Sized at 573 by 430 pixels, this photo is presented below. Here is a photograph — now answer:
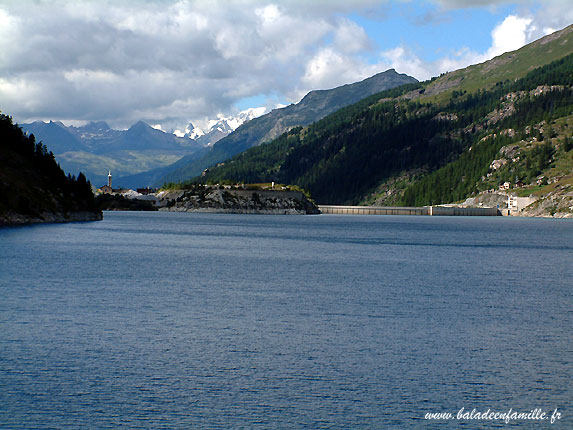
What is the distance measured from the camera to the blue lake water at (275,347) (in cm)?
3266

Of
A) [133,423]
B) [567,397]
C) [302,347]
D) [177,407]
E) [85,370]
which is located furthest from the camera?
[302,347]

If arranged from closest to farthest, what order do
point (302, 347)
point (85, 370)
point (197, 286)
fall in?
point (85, 370) → point (302, 347) → point (197, 286)

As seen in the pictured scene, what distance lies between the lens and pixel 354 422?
31312 millimetres

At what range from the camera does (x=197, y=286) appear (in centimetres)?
7462

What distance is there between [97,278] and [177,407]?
49.2 m

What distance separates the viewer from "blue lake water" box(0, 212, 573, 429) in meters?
32.7

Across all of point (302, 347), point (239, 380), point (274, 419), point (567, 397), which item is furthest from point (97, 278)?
point (567, 397)

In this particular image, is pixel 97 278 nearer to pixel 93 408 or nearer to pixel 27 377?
pixel 27 377

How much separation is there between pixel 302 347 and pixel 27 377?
17.1 meters

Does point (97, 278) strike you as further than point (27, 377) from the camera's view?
Yes

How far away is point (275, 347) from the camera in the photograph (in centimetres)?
4481

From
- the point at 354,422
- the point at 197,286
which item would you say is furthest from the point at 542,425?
the point at 197,286

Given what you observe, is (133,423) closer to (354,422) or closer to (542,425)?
(354,422)

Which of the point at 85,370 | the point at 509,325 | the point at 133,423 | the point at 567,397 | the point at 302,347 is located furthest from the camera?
the point at 509,325
